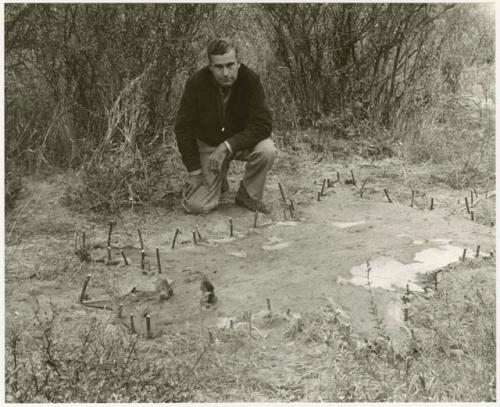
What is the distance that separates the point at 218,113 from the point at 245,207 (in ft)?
2.51

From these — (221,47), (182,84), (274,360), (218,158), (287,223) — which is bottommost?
(274,360)

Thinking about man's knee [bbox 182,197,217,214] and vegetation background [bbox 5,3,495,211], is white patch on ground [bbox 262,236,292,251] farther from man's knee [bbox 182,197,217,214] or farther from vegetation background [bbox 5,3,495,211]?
vegetation background [bbox 5,3,495,211]

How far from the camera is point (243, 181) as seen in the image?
590cm

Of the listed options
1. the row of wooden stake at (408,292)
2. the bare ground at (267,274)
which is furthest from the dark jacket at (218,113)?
the row of wooden stake at (408,292)

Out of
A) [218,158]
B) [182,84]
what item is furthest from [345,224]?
[182,84]

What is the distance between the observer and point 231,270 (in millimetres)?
4625

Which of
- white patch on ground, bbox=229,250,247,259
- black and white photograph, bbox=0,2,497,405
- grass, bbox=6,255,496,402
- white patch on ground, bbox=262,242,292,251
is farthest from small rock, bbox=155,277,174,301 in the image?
white patch on ground, bbox=262,242,292,251

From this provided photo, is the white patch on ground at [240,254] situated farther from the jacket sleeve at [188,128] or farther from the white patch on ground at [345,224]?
the jacket sleeve at [188,128]

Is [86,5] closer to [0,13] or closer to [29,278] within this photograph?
[0,13]

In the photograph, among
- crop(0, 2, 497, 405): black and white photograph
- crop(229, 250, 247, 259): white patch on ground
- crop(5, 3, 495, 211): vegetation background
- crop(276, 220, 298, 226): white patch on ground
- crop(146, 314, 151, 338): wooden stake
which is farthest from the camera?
crop(5, 3, 495, 211): vegetation background

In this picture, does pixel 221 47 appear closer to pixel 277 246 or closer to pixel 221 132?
pixel 221 132

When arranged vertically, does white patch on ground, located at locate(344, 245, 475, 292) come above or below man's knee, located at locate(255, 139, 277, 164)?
below

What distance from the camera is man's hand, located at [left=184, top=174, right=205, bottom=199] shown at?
579 centimetres

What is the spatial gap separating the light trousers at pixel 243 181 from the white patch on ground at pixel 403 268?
1.56m
